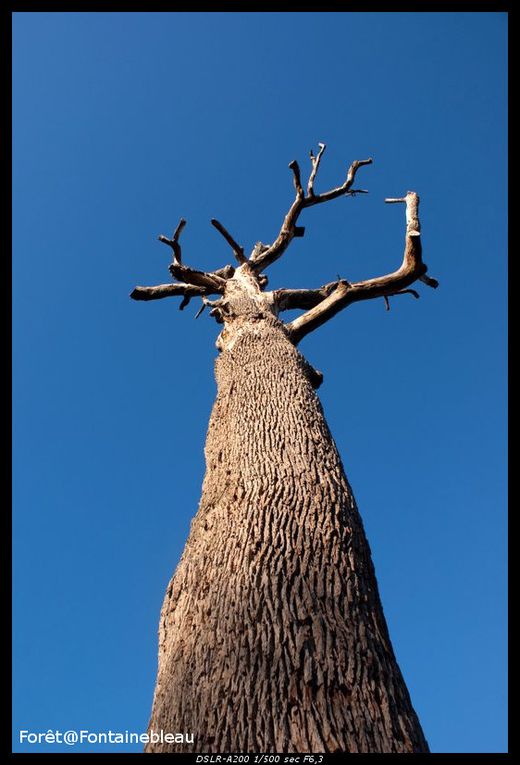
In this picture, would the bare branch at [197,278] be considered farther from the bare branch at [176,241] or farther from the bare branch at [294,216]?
the bare branch at [294,216]

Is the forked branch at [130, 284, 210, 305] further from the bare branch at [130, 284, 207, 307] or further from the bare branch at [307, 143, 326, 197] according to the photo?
the bare branch at [307, 143, 326, 197]

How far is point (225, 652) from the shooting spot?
2.04 metres

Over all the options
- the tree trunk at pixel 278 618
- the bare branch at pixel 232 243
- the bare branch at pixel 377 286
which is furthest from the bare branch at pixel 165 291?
the tree trunk at pixel 278 618

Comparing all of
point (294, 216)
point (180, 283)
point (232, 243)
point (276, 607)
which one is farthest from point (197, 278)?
point (276, 607)

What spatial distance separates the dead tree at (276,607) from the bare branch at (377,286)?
56.7 inches

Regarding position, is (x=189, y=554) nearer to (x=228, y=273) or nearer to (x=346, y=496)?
(x=346, y=496)

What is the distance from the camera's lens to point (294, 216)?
718 cm

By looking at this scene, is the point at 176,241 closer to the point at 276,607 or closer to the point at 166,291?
the point at 166,291

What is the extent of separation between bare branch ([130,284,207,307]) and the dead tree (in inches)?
101

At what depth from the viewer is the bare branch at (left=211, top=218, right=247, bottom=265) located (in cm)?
676

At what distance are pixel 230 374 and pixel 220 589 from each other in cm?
201

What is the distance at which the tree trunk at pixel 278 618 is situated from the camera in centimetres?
182
